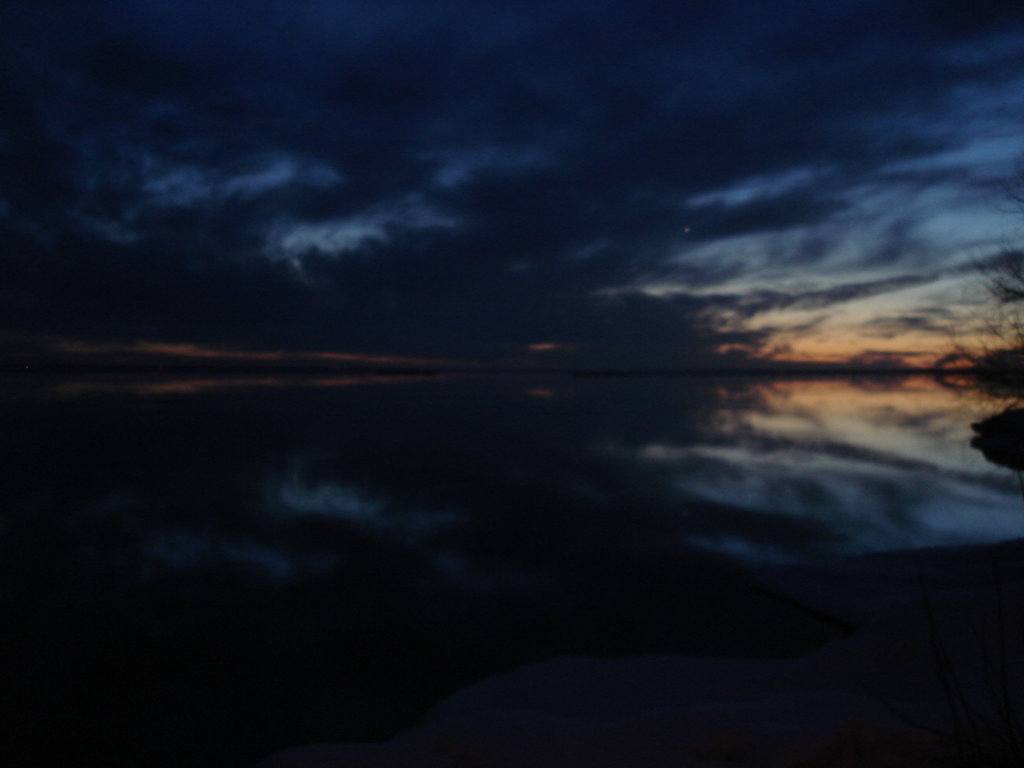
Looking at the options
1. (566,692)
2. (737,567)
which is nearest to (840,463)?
(737,567)

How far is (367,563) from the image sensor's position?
900cm

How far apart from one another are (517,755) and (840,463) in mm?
18288

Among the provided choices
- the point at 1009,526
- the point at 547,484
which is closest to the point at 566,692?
the point at 547,484

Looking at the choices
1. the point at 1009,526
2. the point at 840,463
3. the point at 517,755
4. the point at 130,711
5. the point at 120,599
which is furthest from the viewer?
the point at 840,463

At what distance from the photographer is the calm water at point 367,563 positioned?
5.35 metres

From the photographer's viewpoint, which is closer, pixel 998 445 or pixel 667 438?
pixel 998 445

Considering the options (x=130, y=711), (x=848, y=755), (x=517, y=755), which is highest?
(x=848, y=755)

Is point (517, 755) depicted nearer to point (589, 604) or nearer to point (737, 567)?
point (589, 604)

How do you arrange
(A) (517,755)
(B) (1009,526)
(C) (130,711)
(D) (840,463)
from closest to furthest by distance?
(A) (517,755) → (C) (130,711) → (B) (1009,526) → (D) (840,463)

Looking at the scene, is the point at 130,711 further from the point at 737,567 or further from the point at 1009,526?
the point at 1009,526

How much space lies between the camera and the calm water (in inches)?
211

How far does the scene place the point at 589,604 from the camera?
7.52m

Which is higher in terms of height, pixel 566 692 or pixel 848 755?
pixel 848 755

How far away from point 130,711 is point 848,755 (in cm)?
543
